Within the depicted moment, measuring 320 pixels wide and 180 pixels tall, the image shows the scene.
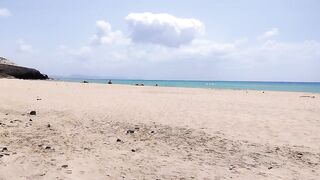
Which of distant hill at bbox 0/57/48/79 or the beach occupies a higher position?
distant hill at bbox 0/57/48/79

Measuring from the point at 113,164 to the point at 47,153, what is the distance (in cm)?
157

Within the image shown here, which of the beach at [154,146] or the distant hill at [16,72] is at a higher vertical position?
the distant hill at [16,72]

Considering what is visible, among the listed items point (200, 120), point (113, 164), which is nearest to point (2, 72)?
point (200, 120)

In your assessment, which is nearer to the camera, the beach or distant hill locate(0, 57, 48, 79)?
the beach

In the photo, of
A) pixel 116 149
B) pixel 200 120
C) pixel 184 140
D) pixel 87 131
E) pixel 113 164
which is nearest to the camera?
pixel 113 164

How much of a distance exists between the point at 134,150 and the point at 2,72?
165ft

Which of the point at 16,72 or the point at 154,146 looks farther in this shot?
the point at 16,72

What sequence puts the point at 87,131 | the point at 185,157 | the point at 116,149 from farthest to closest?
the point at 87,131 < the point at 116,149 < the point at 185,157

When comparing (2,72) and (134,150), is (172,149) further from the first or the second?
(2,72)

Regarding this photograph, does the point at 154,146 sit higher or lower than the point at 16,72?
lower

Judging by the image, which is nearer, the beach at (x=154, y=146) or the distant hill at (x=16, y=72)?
the beach at (x=154, y=146)

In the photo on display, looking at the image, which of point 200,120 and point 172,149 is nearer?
point 172,149

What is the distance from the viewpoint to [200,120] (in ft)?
40.3

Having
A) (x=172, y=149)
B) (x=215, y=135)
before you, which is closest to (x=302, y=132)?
(x=215, y=135)
